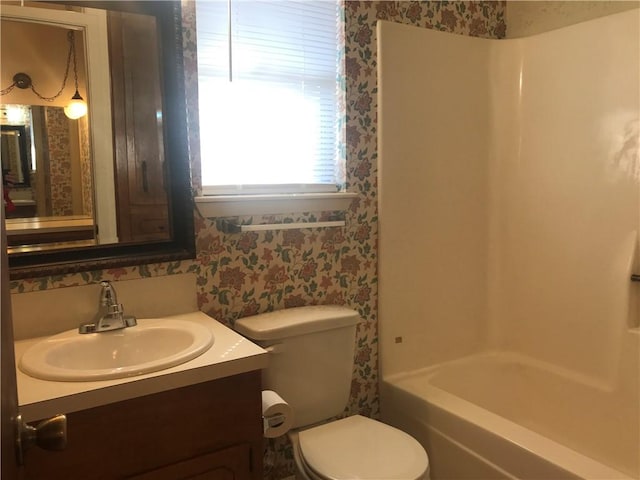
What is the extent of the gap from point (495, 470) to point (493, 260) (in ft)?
3.31

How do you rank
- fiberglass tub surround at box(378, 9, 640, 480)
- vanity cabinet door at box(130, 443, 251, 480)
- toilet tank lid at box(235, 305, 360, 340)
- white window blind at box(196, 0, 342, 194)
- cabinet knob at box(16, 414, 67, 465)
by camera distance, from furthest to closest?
1. fiberglass tub surround at box(378, 9, 640, 480)
2. white window blind at box(196, 0, 342, 194)
3. toilet tank lid at box(235, 305, 360, 340)
4. vanity cabinet door at box(130, 443, 251, 480)
5. cabinet knob at box(16, 414, 67, 465)

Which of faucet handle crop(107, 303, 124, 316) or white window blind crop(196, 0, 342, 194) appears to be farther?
white window blind crop(196, 0, 342, 194)

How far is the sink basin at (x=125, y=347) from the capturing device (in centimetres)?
128

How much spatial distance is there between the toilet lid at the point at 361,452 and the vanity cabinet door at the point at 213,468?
0.29 meters

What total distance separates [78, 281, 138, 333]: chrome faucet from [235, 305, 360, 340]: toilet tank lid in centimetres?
37

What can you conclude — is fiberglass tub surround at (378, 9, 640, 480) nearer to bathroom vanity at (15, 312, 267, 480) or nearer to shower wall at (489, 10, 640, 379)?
shower wall at (489, 10, 640, 379)

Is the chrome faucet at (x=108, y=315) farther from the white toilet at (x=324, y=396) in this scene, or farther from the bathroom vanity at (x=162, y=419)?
the white toilet at (x=324, y=396)

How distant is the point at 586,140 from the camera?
2.06 m

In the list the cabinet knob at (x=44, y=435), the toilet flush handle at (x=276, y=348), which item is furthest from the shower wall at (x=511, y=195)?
the cabinet knob at (x=44, y=435)

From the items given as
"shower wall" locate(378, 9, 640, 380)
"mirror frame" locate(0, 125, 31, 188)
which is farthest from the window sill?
"mirror frame" locate(0, 125, 31, 188)

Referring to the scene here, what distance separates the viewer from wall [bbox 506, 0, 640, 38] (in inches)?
80.0

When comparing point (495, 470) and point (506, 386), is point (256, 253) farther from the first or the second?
point (506, 386)

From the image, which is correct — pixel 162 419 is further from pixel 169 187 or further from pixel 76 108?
pixel 76 108

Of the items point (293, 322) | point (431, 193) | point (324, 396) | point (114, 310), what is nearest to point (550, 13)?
point (431, 193)
